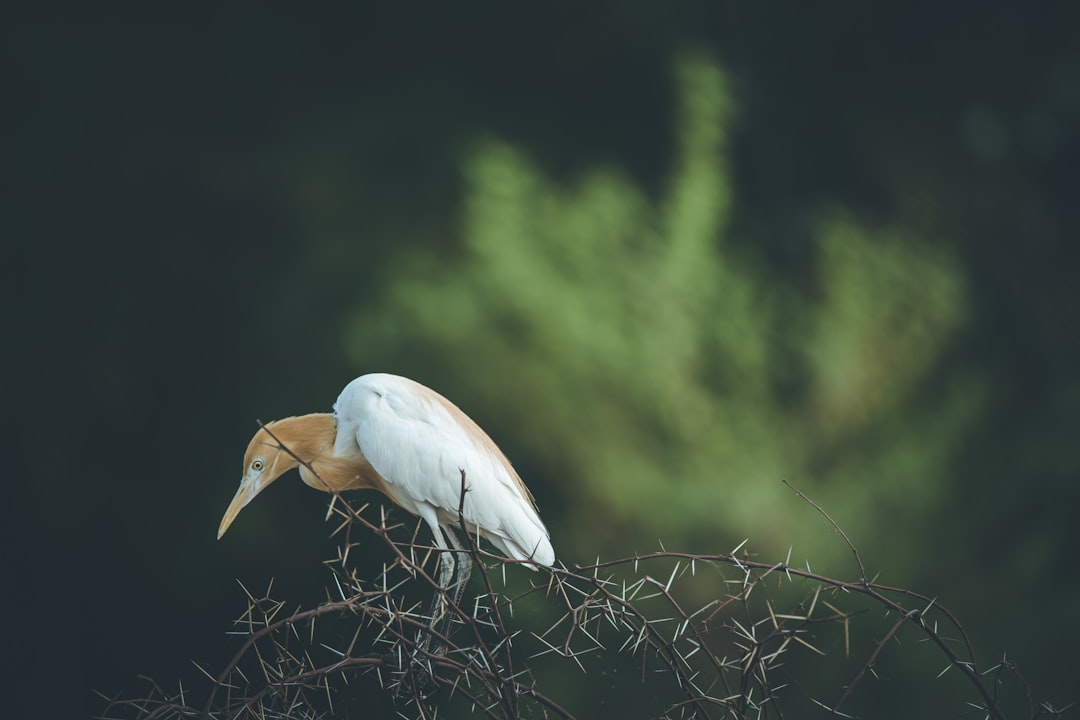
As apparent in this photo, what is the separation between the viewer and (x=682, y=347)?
2.20 m

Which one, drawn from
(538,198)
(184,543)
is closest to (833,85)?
(538,198)

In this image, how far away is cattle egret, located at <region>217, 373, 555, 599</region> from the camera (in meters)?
1.39

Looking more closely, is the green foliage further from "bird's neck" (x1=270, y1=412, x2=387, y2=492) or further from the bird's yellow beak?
the bird's yellow beak

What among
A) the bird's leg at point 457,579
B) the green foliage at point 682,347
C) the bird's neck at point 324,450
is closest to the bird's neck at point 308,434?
the bird's neck at point 324,450

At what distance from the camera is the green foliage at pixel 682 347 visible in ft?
6.48

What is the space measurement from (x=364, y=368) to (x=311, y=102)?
20.7 inches

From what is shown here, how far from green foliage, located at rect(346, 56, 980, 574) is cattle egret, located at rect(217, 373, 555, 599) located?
16.2 inches

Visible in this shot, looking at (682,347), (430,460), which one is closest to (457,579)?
(430,460)

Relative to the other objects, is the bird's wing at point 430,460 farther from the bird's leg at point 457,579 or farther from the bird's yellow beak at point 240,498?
the bird's yellow beak at point 240,498

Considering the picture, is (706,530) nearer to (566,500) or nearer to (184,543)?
(566,500)

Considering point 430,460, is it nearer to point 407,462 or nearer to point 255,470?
point 407,462

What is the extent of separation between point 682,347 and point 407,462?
954 millimetres

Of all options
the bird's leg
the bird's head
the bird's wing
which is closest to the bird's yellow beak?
the bird's head

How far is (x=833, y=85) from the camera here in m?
2.40
